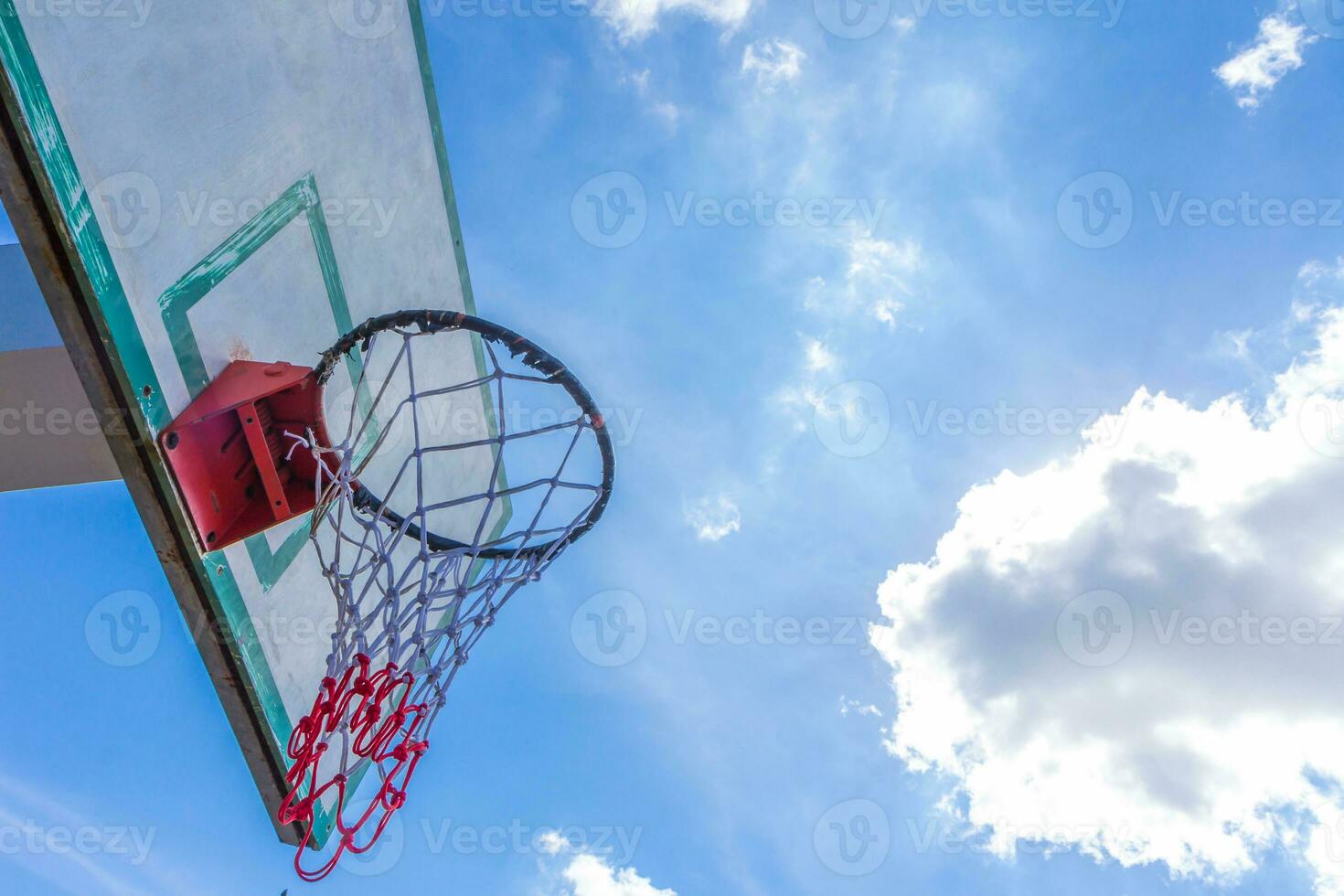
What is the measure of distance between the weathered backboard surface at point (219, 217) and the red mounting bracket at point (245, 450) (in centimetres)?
6

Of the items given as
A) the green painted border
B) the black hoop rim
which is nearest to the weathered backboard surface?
the green painted border

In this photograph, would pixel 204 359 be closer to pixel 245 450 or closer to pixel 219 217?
pixel 245 450

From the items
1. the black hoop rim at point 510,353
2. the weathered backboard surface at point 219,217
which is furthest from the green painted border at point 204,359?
the black hoop rim at point 510,353

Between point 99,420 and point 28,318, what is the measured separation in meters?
1.11

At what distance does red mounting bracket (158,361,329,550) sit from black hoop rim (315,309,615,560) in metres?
0.16

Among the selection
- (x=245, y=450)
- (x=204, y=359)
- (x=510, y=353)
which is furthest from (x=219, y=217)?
(x=510, y=353)

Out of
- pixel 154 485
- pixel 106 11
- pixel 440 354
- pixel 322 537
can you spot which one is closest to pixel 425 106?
pixel 440 354

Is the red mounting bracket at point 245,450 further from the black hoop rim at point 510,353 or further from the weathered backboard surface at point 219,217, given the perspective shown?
the black hoop rim at point 510,353

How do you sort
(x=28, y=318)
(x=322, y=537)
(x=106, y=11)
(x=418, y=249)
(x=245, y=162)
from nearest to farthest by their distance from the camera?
(x=106, y=11) → (x=245, y=162) → (x=28, y=318) → (x=322, y=537) → (x=418, y=249)

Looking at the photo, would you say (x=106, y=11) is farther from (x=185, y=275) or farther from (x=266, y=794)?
(x=266, y=794)

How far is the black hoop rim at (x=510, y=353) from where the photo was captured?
9.46 ft

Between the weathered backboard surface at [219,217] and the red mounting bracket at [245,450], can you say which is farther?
the red mounting bracket at [245,450]

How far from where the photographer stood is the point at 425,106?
13.1 feet

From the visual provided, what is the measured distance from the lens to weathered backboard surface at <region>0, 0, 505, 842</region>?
2.02 meters
